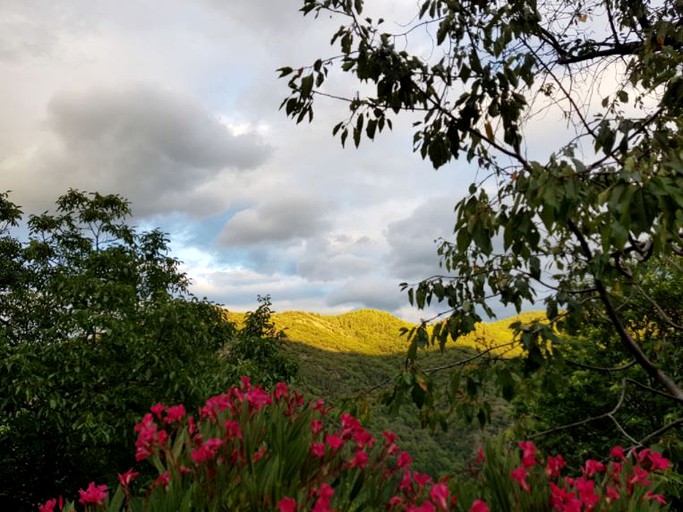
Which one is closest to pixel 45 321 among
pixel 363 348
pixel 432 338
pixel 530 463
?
pixel 432 338

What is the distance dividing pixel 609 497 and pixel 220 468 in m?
1.48

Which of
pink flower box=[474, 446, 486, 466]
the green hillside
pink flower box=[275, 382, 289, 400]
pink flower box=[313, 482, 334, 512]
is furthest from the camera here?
the green hillside

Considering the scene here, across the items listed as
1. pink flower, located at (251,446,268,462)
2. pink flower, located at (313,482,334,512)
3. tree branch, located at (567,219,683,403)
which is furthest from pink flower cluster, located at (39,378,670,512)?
tree branch, located at (567,219,683,403)

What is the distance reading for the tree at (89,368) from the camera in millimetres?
11000

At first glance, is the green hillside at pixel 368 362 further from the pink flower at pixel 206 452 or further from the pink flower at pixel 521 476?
the pink flower at pixel 206 452

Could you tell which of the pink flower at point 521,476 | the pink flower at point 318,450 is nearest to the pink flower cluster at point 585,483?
the pink flower at point 521,476

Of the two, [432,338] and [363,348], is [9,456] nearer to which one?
[432,338]

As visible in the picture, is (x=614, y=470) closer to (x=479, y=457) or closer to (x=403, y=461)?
(x=479, y=457)

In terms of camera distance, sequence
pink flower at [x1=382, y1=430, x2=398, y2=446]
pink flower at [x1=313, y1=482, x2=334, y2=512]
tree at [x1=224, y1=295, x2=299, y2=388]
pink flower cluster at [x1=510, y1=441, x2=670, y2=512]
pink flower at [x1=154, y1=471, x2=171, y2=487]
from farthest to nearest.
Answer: tree at [x1=224, y1=295, x2=299, y2=388]
pink flower at [x1=382, y1=430, x2=398, y2=446]
pink flower at [x1=154, y1=471, x2=171, y2=487]
pink flower cluster at [x1=510, y1=441, x2=670, y2=512]
pink flower at [x1=313, y1=482, x2=334, y2=512]

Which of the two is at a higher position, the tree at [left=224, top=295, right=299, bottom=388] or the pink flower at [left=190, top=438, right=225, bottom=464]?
the tree at [left=224, top=295, right=299, bottom=388]

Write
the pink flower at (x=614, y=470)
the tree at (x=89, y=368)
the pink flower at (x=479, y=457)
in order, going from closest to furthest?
the pink flower at (x=614, y=470) → the pink flower at (x=479, y=457) → the tree at (x=89, y=368)

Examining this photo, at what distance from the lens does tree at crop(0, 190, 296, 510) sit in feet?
36.1

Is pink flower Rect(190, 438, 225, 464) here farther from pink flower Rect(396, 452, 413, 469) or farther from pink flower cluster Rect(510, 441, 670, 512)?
pink flower cluster Rect(510, 441, 670, 512)

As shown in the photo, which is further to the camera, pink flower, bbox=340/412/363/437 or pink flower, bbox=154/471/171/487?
pink flower, bbox=340/412/363/437
